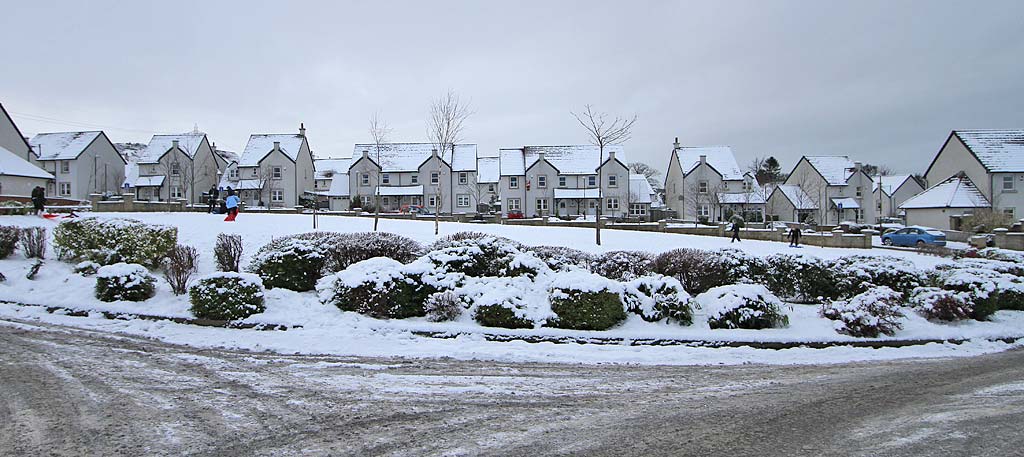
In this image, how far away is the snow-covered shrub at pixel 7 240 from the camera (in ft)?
47.6

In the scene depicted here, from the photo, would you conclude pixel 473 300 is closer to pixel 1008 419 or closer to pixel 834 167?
pixel 1008 419

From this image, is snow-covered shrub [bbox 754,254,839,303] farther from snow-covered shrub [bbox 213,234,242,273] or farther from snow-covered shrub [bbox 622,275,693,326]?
snow-covered shrub [bbox 213,234,242,273]

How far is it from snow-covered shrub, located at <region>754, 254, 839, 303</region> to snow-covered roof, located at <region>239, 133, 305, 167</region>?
2223 inches

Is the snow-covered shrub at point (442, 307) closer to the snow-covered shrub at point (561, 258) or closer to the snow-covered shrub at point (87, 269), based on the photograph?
the snow-covered shrub at point (561, 258)

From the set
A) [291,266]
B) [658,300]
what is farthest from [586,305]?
[291,266]

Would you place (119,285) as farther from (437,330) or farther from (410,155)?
(410,155)

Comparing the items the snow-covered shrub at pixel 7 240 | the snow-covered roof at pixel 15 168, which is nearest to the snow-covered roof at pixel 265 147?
the snow-covered roof at pixel 15 168

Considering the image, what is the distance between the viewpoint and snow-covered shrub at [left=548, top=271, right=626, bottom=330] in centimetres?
1014

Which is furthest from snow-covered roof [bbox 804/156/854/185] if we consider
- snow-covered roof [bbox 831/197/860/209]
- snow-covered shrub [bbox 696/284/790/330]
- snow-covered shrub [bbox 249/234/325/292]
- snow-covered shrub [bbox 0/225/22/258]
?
snow-covered shrub [bbox 0/225/22/258]

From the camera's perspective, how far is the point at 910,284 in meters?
12.5

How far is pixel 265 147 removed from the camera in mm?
61094

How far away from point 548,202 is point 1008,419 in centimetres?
5459

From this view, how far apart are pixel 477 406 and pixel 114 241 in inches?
477

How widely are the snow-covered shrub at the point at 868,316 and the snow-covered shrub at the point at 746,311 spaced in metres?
0.87
